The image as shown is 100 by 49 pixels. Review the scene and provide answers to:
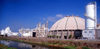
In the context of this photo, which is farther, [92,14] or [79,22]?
[79,22]

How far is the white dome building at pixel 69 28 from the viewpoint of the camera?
215 ft

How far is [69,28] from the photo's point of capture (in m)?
66.6

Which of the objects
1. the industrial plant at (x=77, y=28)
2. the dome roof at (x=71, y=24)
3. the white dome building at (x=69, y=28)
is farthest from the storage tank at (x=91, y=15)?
the dome roof at (x=71, y=24)

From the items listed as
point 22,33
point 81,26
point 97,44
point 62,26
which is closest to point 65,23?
point 62,26

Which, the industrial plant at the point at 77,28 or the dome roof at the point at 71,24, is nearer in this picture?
the industrial plant at the point at 77,28

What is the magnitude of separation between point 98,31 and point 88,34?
3.73 meters

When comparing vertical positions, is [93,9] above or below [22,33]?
above

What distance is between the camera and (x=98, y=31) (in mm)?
50281

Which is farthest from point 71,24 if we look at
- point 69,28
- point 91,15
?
point 91,15

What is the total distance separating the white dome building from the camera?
65.4m

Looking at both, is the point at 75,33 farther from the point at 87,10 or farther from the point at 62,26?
the point at 87,10

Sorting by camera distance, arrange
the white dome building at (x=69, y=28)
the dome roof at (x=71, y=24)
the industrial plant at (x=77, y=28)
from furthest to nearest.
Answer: the dome roof at (x=71, y=24) < the white dome building at (x=69, y=28) < the industrial plant at (x=77, y=28)

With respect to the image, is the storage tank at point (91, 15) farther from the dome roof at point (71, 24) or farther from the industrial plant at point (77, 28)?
the dome roof at point (71, 24)

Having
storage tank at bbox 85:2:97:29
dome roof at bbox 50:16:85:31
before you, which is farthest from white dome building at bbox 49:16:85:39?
storage tank at bbox 85:2:97:29
